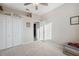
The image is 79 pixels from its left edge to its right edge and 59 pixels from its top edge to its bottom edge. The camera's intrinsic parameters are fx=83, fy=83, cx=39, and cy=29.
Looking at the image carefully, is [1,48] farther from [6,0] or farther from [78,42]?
[78,42]

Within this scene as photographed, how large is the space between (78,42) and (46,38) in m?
0.81

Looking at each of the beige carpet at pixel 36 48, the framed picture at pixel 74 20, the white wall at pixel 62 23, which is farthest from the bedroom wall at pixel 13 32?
the framed picture at pixel 74 20

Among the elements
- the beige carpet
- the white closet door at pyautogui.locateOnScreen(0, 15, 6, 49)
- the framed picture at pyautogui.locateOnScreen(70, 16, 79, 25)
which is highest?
the framed picture at pyautogui.locateOnScreen(70, 16, 79, 25)

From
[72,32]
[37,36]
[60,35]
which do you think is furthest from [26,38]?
[72,32]

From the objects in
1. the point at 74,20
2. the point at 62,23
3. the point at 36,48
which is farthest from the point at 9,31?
the point at 74,20

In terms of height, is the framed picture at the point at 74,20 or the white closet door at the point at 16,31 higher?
the framed picture at the point at 74,20

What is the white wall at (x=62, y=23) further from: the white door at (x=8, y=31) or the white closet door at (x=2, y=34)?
the white closet door at (x=2, y=34)

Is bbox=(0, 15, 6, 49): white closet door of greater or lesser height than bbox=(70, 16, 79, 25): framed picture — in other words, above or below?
below

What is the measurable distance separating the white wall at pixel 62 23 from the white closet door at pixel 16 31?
90 centimetres

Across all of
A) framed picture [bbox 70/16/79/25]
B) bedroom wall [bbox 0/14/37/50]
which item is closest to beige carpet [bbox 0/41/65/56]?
bedroom wall [bbox 0/14/37/50]

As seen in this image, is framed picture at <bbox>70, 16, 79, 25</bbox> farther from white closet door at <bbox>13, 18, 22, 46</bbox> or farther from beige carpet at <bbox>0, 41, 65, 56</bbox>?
white closet door at <bbox>13, 18, 22, 46</bbox>

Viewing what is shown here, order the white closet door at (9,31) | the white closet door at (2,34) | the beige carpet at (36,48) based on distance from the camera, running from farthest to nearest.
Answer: the white closet door at (9,31) < the white closet door at (2,34) < the beige carpet at (36,48)

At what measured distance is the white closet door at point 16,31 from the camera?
247 centimetres

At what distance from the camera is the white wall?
215 centimetres
